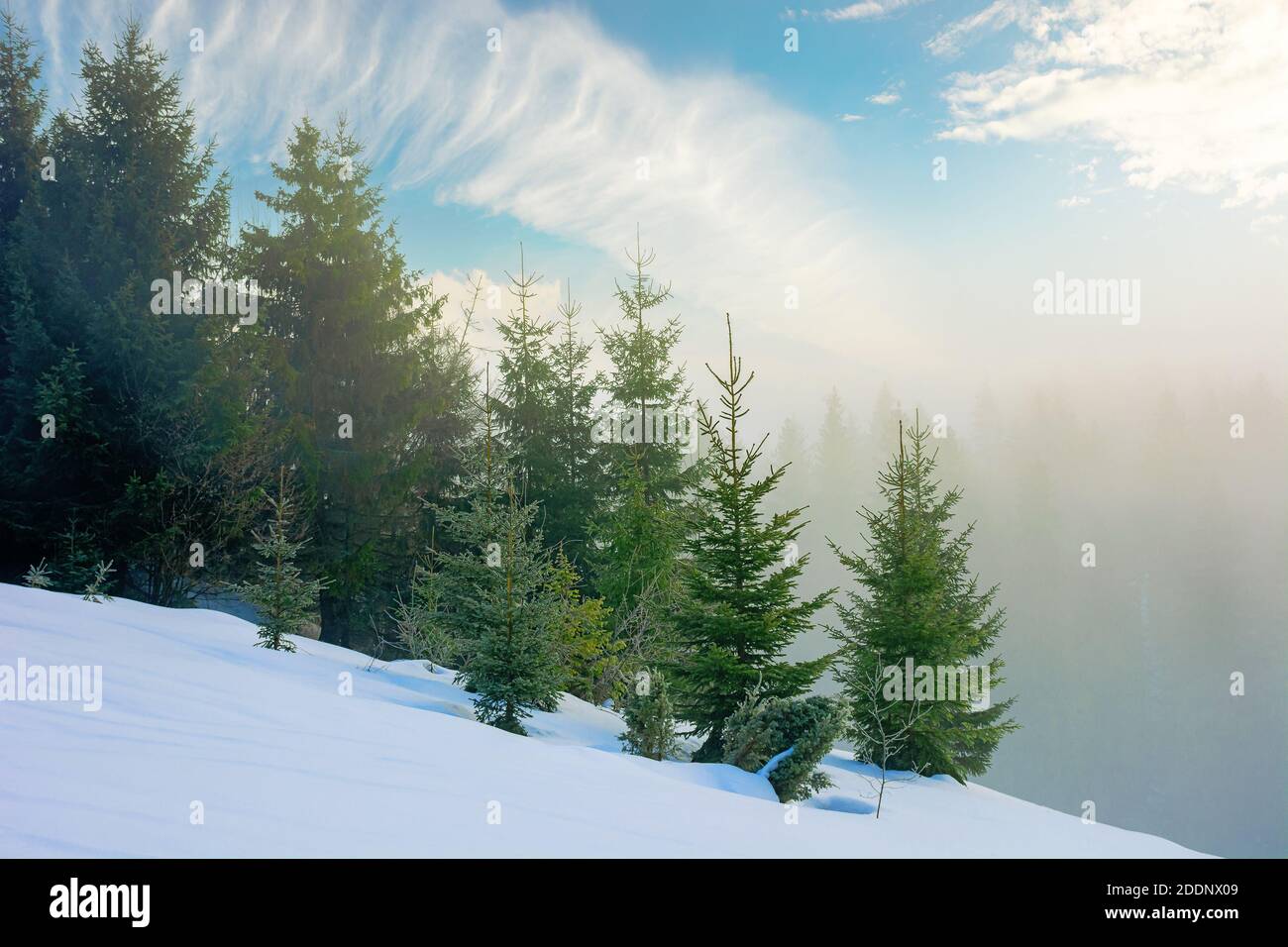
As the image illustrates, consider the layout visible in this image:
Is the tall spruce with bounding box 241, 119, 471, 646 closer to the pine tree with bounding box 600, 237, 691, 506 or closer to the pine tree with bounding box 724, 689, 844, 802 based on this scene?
the pine tree with bounding box 600, 237, 691, 506

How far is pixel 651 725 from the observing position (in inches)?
404

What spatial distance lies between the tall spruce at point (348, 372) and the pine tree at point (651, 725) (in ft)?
45.6

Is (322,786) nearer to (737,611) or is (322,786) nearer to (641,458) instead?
(737,611)

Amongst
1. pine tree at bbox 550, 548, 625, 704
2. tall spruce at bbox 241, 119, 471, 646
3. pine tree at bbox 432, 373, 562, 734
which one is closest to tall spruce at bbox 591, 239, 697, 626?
pine tree at bbox 550, 548, 625, 704

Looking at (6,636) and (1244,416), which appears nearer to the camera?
(6,636)

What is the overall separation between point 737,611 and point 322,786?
807cm

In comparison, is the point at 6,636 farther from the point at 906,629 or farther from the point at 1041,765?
the point at 1041,765

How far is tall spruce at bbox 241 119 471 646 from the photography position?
72.2 feet

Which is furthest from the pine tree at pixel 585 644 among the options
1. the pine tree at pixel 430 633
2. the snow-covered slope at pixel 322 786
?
the snow-covered slope at pixel 322 786

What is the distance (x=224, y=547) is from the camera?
17656 millimetres
